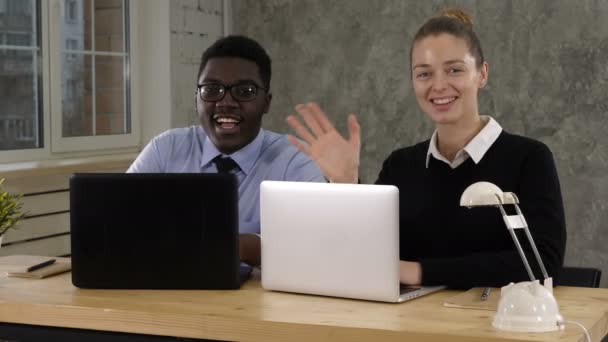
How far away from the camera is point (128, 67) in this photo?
4.85m

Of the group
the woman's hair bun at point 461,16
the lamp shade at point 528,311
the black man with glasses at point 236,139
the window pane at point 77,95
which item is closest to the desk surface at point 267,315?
the lamp shade at point 528,311

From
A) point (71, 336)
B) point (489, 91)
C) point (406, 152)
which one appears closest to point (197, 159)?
point (406, 152)

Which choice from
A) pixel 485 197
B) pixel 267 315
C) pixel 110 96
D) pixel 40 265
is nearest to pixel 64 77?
pixel 110 96

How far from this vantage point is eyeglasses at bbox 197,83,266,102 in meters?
2.84

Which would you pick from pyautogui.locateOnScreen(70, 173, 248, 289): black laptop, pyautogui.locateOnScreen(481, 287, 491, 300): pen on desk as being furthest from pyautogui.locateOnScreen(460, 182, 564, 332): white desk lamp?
pyautogui.locateOnScreen(70, 173, 248, 289): black laptop

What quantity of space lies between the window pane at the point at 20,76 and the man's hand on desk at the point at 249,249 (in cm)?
194

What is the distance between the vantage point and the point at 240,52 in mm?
2928

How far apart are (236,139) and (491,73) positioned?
221cm

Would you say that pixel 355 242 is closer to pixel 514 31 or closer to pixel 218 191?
pixel 218 191

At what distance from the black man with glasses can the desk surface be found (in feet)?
2.04

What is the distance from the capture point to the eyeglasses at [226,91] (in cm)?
284

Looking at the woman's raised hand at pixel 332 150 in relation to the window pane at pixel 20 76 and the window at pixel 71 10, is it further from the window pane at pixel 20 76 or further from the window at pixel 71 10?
the window at pixel 71 10

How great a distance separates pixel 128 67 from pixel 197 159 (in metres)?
1.99

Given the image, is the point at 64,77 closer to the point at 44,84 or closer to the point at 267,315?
the point at 44,84
